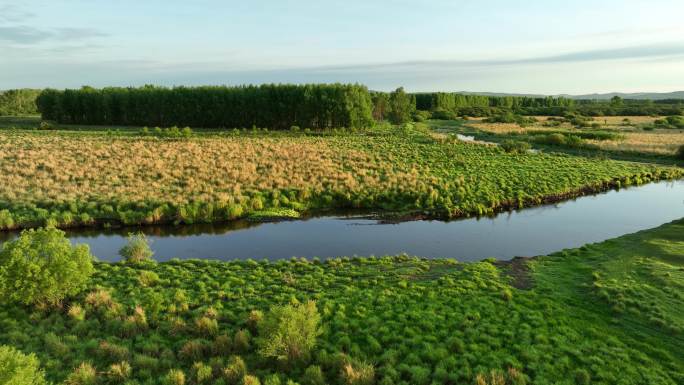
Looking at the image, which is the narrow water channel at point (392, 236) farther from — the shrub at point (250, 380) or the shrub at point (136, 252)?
the shrub at point (250, 380)

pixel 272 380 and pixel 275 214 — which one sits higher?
pixel 275 214

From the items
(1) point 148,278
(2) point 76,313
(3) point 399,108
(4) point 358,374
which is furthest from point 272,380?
(3) point 399,108

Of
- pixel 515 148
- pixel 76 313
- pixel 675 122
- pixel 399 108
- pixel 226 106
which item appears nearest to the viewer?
pixel 76 313

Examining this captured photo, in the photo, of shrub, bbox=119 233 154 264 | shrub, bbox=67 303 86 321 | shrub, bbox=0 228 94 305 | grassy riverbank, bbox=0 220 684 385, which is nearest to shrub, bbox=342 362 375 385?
grassy riverbank, bbox=0 220 684 385

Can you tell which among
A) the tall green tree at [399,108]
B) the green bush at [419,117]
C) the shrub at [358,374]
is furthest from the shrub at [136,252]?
the green bush at [419,117]

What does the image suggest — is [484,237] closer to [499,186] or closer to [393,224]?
[393,224]

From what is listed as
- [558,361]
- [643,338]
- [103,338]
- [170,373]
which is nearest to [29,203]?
[103,338]

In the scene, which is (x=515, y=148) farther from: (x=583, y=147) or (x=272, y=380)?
(x=272, y=380)
